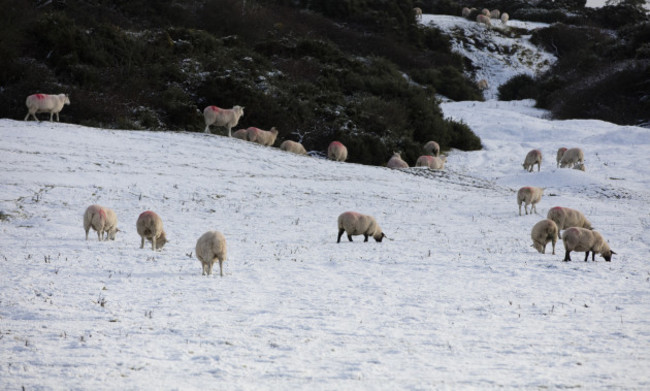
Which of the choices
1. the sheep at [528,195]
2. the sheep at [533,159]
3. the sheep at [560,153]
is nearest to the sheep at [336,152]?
the sheep at [533,159]

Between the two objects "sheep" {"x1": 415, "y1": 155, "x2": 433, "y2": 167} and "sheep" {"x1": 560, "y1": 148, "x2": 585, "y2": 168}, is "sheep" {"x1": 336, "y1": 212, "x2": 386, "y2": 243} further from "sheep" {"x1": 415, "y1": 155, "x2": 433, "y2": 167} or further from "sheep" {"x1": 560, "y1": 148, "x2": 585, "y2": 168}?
"sheep" {"x1": 560, "y1": 148, "x2": 585, "y2": 168}

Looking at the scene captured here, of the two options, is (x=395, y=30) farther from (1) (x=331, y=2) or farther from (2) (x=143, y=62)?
(2) (x=143, y=62)

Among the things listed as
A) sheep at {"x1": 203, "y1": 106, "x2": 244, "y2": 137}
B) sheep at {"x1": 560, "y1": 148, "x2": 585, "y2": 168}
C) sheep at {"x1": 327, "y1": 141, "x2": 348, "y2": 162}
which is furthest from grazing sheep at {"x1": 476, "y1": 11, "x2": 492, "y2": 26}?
sheep at {"x1": 203, "y1": 106, "x2": 244, "y2": 137}

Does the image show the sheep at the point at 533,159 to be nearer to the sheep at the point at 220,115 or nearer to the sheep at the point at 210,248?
the sheep at the point at 220,115

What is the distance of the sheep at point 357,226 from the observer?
15.6m

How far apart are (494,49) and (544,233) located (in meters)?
56.6

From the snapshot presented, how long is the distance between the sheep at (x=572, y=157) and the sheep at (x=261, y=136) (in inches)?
568

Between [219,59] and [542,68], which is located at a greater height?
[542,68]

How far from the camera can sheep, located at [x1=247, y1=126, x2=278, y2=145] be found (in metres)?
28.1

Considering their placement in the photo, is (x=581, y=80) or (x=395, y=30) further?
(x=395, y=30)

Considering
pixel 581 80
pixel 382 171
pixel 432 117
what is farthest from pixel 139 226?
pixel 581 80

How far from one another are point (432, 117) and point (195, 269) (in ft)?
91.7

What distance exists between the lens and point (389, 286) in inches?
435

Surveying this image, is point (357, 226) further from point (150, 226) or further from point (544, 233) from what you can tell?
point (150, 226)
